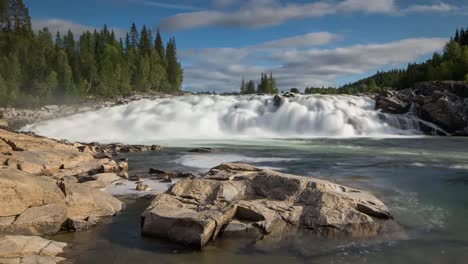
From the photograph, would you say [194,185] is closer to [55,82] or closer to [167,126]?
[167,126]

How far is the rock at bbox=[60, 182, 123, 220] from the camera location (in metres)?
9.80

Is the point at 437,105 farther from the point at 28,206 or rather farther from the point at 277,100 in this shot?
the point at 28,206

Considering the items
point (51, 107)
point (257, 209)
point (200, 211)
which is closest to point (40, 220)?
point (200, 211)

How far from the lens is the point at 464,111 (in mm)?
47656

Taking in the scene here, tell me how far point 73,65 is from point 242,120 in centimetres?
5200

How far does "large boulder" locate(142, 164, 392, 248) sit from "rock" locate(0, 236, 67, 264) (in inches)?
77.4

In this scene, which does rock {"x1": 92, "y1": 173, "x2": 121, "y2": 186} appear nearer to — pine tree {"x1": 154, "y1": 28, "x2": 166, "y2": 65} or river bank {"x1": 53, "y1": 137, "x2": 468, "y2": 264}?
river bank {"x1": 53, "y1": 137, "x2": 468, "y2": 264}

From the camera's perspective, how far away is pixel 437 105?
158ft

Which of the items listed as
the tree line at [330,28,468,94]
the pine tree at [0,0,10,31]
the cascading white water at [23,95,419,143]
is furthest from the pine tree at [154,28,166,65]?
the cascading white water at [23,95,419,143]

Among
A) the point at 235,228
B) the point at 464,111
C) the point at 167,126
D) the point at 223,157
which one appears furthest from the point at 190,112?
the point at 235,228

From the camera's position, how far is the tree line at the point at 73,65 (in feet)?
235

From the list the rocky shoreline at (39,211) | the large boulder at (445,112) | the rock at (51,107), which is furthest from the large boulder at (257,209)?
the rock at (51,107)

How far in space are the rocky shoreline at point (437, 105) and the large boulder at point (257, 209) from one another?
138 feet

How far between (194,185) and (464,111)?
151 ft
